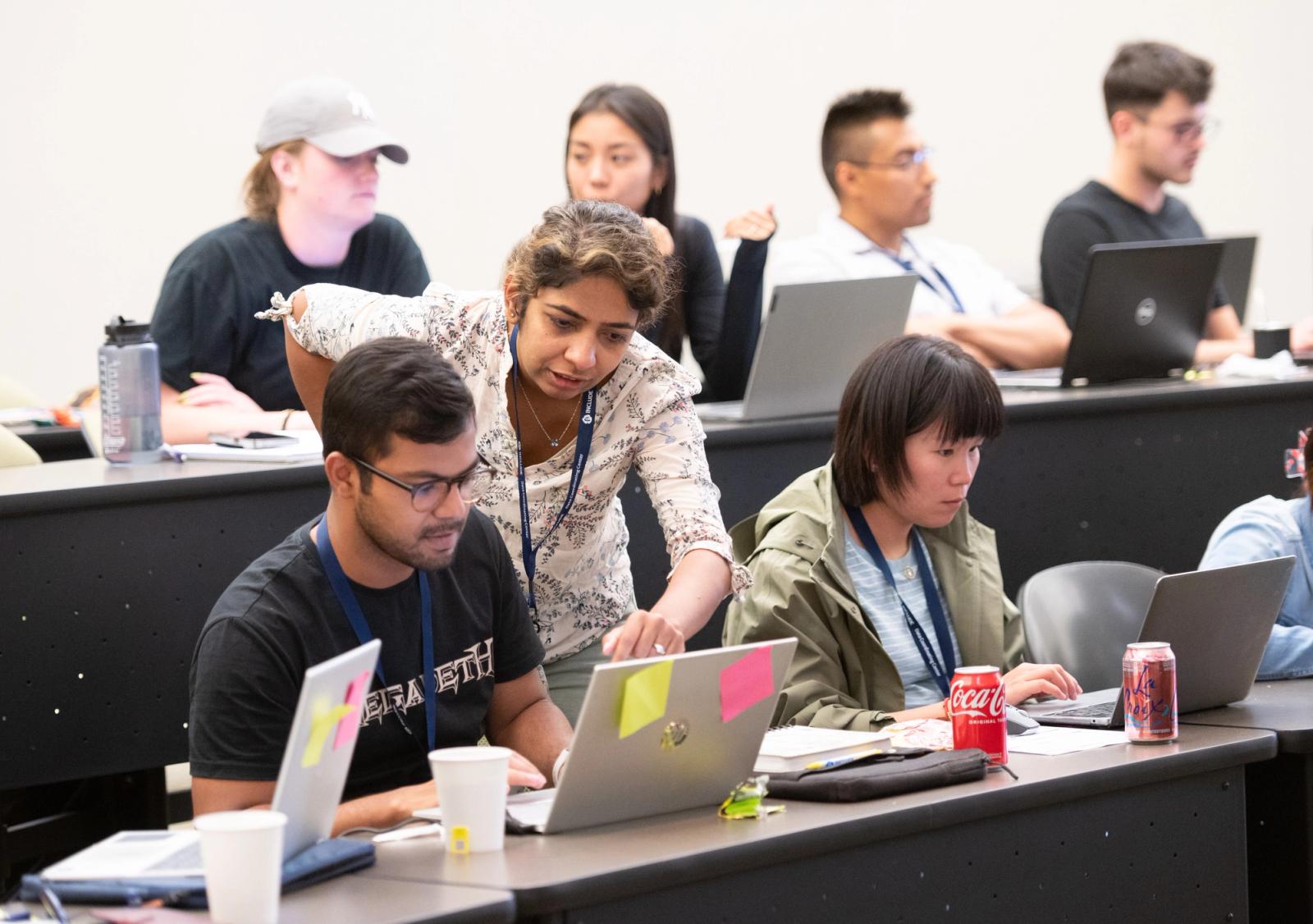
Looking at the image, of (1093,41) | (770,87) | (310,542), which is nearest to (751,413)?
(310,542)

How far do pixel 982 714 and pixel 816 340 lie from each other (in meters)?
1.57

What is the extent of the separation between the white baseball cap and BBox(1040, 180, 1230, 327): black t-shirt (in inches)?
79.3

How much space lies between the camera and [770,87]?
6.17m

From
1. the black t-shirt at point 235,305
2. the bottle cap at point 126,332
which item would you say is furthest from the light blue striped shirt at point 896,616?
the black t-shirt at point 235,305

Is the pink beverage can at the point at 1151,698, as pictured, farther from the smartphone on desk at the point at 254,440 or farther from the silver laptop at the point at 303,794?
the smartphone on desk at the point at 254,440

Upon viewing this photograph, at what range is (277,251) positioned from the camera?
11.7ft

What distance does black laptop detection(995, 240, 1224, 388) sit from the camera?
3.83 m

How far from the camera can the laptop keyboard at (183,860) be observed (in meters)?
1.57

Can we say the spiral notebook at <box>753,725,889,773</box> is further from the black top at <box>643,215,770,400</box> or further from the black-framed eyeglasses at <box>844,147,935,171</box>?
the black-framed eyeglasses at <box>844,147,935,171</box>

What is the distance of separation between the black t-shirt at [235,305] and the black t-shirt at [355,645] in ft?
4.81

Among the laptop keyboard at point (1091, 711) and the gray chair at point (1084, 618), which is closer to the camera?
the laptop keyboard at point (1091, 711)

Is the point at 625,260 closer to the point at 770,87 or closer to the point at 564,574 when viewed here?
the point at 564,574

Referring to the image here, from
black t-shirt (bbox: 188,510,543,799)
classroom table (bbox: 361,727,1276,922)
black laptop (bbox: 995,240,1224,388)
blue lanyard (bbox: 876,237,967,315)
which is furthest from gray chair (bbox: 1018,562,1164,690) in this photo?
blue lanyard (bbox: 876,237,967,315)

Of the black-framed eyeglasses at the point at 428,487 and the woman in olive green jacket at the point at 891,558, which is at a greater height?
the black-framed eyeglasses at the point at 428,487
